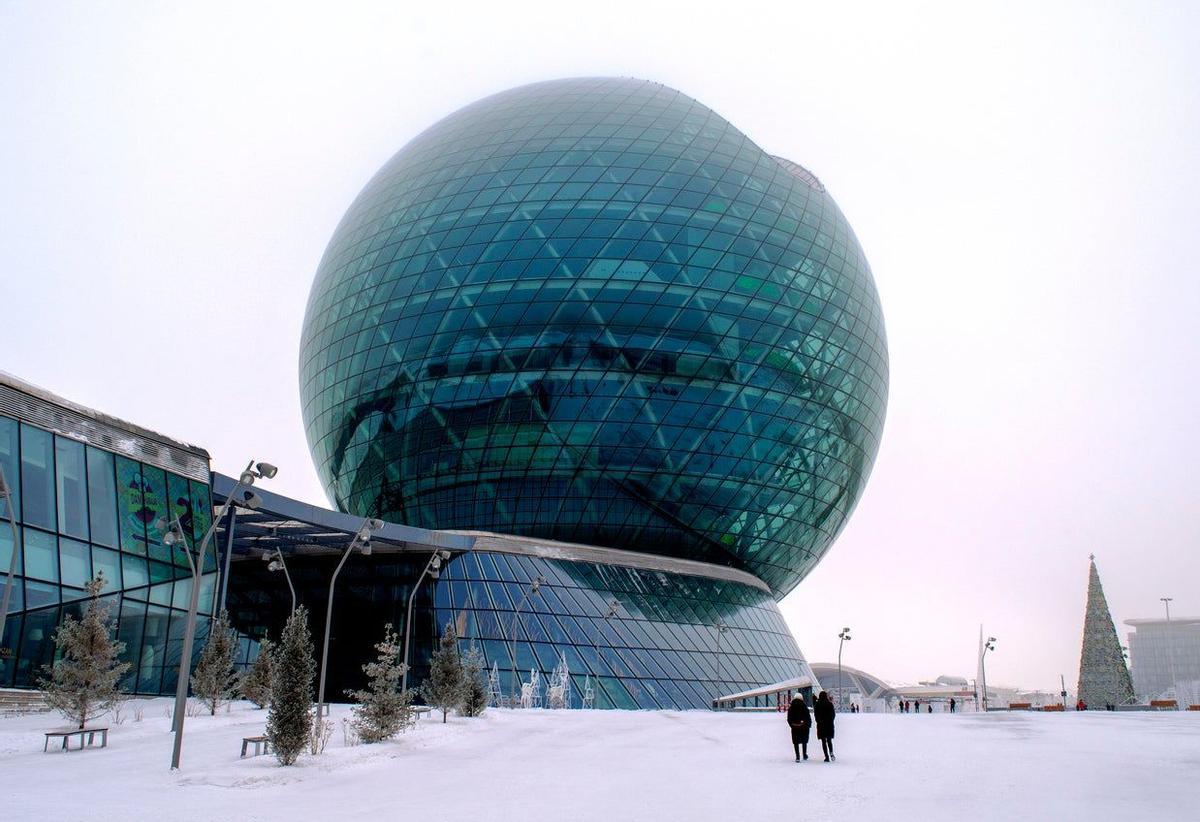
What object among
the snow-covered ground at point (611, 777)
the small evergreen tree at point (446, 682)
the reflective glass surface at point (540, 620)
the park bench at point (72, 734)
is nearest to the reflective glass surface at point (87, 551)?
the snow-covered ground at point (611, 777)

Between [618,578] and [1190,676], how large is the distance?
165377mm

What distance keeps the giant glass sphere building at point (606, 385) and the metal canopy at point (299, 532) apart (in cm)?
162

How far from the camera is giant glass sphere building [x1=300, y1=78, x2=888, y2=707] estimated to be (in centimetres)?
4138

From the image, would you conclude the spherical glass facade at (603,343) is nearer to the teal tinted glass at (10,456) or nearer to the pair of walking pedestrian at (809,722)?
the teal tinted glass at (10,456)

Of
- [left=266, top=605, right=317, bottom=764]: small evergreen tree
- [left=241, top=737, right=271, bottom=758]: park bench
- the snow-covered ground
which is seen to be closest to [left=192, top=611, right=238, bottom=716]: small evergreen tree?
the snow-covered ground

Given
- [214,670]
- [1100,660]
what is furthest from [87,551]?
Result: [1100,660]

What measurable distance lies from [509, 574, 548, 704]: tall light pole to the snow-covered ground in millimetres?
13286

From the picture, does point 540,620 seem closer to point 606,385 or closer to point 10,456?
point 606,385

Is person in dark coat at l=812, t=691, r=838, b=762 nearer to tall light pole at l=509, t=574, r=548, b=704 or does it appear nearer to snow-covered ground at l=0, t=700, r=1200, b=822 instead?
snow-covered ground at l=0, t=700, r=1200, b=822

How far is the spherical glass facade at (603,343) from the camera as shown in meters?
43.4

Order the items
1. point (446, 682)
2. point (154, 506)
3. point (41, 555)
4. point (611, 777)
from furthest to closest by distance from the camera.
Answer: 1. point (154, 506)
2. point (41, 555)
3. point (446, 682)
4. point (611, 777)

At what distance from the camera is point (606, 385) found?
42906mm

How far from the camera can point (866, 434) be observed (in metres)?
53.6

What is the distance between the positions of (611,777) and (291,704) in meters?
5.05
